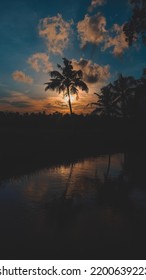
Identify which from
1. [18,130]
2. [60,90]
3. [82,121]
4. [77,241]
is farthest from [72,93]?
[77,241]

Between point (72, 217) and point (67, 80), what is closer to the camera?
point (72, 217)

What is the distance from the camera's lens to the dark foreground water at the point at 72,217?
3781 millimetres

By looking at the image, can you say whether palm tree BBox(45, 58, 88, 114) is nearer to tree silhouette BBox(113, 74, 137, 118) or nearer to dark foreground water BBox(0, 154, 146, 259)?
tree silhouette BBox(113, 74, 137, 118)

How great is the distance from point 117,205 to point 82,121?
21772 millimetres

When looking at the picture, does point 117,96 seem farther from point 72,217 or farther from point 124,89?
point 72,217

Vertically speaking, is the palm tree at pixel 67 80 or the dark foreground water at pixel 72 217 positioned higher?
the palm tree at pixel 67 80

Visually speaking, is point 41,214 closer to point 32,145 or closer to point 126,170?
point 126,170

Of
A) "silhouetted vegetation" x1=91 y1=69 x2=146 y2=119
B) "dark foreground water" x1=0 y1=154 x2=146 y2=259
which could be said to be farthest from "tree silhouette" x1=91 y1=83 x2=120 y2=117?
"dark foreground water" x1=0 y1=154 x2=146 y2=259

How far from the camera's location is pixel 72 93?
1236 inches

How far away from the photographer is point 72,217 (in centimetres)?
521

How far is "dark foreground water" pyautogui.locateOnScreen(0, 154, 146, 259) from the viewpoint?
12.4ft

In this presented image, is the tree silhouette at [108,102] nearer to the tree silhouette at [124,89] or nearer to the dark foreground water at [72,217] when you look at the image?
the tree silhouette at [124,89]

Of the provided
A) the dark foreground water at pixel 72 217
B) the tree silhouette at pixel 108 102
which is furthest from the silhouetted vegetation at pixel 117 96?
the dark foreground water at pixel 72 217

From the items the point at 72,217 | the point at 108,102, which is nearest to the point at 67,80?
the point at 108,102
